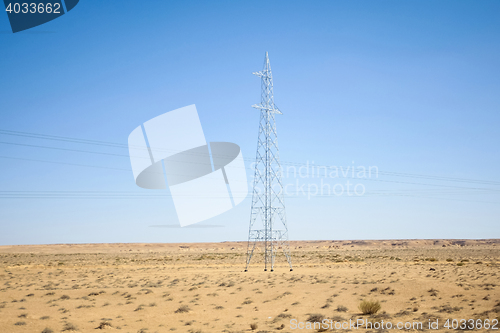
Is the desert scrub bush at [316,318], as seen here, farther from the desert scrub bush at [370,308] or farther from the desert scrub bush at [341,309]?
the desert scrub bush at [370,308]

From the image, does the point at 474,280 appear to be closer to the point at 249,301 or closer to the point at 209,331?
the point at 249,301

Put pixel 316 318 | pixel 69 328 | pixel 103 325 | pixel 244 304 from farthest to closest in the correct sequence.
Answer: pixel 244 304, pixel 103 325, pixel 316 318, pixel 69 328

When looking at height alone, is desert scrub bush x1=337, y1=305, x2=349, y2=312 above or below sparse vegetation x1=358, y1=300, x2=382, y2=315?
below

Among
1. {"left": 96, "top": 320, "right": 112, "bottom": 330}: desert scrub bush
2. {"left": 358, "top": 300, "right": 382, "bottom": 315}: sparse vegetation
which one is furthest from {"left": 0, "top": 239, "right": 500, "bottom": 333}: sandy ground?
{"left": 358, "top": 300, "right": 382, "bottom": 315}: sparse vegetation

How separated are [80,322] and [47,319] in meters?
2.47

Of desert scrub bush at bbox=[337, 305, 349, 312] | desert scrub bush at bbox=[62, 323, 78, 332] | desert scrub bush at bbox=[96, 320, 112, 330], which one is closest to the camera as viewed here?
desert scrub bush at bbox=[62, 323, 78, 332]

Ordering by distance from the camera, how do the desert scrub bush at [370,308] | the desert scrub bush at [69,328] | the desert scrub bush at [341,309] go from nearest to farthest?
the desert scrub bush at [69,328], the desert scrub bush at [370,308], the desert scrub bush at [341,309]

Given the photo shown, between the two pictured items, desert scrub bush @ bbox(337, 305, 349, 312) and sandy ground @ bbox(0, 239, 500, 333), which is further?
desert scrub bush @ bbox(337, 305, 349, 312)

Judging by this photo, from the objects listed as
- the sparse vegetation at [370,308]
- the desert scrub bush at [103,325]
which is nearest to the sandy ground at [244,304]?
the desert scrub bush at [103,325]

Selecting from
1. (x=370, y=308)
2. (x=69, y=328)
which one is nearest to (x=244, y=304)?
(x=370, y=308)

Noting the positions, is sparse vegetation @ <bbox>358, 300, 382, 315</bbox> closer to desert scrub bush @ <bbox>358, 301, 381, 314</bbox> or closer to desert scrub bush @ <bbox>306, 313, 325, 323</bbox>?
desert scrub bush @ <bbox>358, 301, 381, 314</bbox>

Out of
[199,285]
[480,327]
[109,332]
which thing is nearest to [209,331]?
[109,332]

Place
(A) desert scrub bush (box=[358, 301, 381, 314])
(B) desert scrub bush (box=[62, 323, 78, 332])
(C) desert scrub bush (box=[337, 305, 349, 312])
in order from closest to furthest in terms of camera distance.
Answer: (B) desert scrub bush (box=[62, 323, 78, 332]) → (A) desert scrub bush (box=[358, 301, 381, 314]) → (C) desert scrub bush (box=[337, 305, 349, 312])

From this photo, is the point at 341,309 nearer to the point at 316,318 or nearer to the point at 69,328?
the point at 316,318
